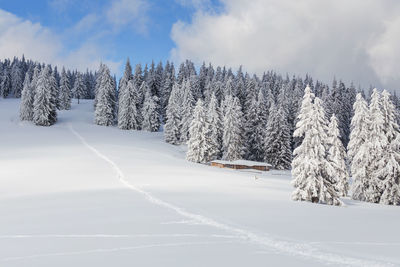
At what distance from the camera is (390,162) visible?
31.2 m

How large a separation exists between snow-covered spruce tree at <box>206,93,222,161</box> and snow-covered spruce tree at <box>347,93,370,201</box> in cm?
2972

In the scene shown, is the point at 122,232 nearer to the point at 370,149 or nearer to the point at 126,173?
the point at 126,173

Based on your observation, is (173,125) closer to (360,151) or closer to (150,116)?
(150,116)

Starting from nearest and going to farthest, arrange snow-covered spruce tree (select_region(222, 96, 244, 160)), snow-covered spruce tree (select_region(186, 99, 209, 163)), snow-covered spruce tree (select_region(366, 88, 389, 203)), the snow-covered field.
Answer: the snow-covered field → snow-covered spruce tree (select_region(366, 88, 389, 203)) → snow-covered spruce tree (select_region(186, 99, 209, 163)) → snow-covered spruce tree (select_region(222, 96, 244, 160))

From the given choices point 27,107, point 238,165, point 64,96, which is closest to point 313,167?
point 238,165

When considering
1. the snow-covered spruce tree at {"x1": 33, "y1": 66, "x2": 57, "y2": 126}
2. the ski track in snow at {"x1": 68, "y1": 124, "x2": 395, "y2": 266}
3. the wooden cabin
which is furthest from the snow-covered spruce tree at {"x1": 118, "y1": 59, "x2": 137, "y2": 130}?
the ski track in snow at {"x1": 68, "y1": 124, "x2": 395, "y2": 266}

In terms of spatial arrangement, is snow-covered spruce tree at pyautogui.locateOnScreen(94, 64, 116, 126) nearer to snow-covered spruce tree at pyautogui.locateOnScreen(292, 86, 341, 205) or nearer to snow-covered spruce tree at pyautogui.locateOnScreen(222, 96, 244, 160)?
snow-covered spruce tree at pyautogui.locateOnScreen(222, 96, 244, 160)

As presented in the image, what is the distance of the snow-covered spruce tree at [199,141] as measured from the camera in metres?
60.1

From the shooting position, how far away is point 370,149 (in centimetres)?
3281

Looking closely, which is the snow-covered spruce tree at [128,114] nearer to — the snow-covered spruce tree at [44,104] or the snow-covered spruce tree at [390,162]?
the snow-covered spruce tree at [44,104]

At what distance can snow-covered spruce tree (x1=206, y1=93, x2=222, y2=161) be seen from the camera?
61.6 m

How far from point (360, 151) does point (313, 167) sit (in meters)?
10.6

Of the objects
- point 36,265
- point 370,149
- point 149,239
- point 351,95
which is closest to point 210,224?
point 149,239

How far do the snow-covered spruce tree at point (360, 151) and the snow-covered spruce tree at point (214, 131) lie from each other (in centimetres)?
2972
